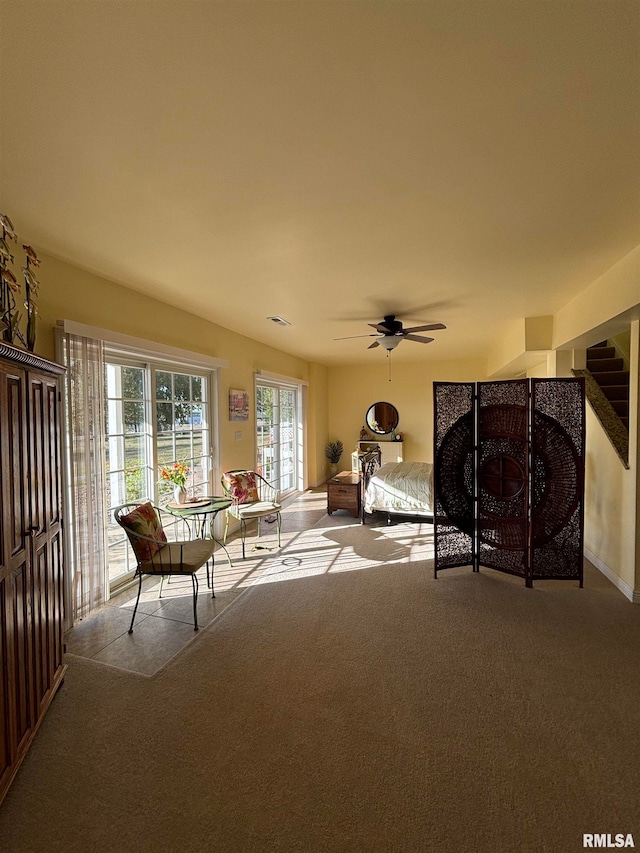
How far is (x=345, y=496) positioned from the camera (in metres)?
5.96

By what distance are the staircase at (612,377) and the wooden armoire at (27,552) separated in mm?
5910

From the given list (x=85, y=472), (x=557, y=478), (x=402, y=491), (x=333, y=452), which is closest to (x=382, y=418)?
(x=333, y=452)

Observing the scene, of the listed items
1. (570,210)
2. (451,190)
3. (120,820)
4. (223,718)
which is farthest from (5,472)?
(570,210)

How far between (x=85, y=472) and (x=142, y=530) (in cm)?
63

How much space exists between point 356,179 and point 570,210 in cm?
129

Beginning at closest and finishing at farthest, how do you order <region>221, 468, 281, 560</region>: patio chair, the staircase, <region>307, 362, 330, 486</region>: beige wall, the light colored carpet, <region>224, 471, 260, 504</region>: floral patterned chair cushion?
1. the light colored carpet
2. <region>221, 468, 281, 560</region>: patio chair
3. <region>224, 471, 260, 504</region>: floral patterned chair cushion
4. the staircase
5. <region>307, 362, 330, 486</region>: beige wall

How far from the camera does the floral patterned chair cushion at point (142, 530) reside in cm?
283

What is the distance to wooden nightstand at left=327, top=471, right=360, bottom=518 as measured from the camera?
5895 mm

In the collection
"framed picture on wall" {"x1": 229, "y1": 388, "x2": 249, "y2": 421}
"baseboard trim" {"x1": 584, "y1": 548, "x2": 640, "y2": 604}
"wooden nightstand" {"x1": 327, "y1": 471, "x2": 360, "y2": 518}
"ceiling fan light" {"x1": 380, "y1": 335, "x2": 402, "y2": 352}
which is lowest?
"baseboard trim" {"x1": 584, "y1": 548, "x2": 640, "y2": 604}

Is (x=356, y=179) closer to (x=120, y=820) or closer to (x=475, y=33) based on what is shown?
(x=475, y=33)

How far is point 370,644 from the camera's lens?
2.65 metres

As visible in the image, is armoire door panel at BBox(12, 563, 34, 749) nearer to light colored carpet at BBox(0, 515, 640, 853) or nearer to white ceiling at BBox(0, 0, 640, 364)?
light colored carpet at BBox(0, 515, 640, 853)

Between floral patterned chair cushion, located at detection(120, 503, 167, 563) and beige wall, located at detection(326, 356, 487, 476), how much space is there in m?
6.11

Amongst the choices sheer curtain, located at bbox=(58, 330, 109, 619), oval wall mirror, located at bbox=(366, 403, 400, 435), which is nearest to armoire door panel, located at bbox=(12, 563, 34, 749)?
sheer curtain, located at bbox=(58, 330, 109, 619)
